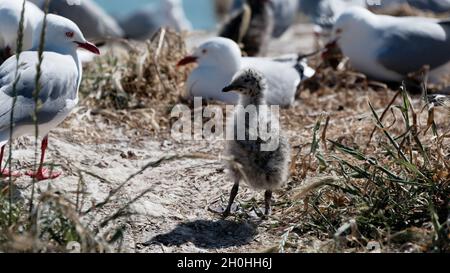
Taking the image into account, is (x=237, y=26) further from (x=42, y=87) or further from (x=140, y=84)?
(x=42, y=87)

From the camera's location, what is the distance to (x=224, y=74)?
7.06m

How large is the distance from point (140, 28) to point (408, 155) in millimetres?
10633

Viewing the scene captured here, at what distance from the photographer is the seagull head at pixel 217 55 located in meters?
7.02

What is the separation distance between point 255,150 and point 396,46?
400 centimetres

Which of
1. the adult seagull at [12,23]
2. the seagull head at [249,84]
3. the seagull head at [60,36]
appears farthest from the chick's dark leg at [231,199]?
the adult seagull at [12,23]

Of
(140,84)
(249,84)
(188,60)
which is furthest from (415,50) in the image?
(249,84)

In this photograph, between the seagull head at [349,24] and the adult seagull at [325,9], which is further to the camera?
the adult seagull at [325,9]

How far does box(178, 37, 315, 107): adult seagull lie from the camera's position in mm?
6984

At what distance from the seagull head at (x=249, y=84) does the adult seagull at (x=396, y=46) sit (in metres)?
3.68

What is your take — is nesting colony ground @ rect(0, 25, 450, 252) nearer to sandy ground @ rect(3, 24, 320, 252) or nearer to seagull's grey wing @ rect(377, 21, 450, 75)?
sandy ground @ rect(3, 24, 320, 252)

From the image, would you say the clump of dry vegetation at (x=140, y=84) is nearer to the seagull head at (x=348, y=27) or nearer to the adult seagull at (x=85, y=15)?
the seagull head at (x=348, y=27)

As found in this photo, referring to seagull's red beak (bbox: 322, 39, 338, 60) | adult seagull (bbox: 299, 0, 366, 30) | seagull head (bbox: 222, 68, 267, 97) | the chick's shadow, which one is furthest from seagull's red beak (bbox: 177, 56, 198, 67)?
adult seagull (bbox: 299, 0, 366, 30)

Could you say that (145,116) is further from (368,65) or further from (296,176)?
(368,65)
